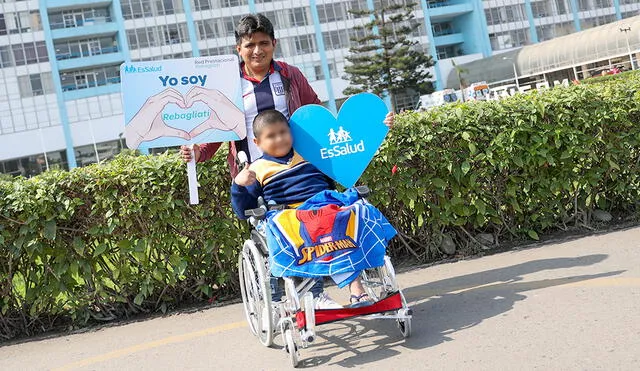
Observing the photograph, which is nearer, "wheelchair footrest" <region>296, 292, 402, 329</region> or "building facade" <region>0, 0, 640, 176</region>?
"wheelchair footrest" <region>296, 292, 402, 329</region>

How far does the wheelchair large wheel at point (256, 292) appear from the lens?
3836mm

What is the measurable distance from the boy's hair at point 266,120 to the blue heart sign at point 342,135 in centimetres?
10

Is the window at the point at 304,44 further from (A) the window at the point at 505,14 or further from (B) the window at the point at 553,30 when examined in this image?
(B) the window at the point at 553,30

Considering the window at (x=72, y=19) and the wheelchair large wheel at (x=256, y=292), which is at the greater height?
the window at (x=72, y=19)

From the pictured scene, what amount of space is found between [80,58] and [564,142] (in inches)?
2196

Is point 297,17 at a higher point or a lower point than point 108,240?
higher

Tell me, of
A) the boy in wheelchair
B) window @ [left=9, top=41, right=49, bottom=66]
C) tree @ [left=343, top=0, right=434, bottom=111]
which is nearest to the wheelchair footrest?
the boy in wheelchair

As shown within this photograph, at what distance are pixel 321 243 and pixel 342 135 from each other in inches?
34.9

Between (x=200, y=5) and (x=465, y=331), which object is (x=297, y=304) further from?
(x=200, y=5)

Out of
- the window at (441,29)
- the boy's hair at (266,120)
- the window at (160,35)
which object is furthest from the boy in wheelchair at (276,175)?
the window at (441,29)

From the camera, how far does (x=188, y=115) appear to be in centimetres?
450

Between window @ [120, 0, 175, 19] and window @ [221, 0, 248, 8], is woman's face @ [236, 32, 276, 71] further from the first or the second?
window @ [221, 0, 248, 8]

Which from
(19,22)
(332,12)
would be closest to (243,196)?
(19,22)

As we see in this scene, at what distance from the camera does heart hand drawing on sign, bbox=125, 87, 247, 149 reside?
4.42 metres
